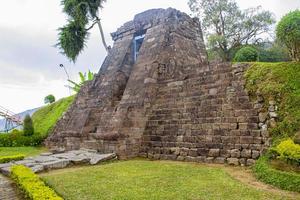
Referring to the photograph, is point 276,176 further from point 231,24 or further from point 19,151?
point 231,24

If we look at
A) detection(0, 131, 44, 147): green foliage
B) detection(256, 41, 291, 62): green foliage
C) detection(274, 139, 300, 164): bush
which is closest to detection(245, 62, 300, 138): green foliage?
detection(274, 139, 300, 164): bush

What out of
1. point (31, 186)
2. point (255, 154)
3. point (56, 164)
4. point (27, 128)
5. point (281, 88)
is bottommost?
point (31, 186)

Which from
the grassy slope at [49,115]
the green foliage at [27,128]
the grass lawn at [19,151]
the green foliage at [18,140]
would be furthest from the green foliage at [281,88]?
the grassy slope at [49,115]

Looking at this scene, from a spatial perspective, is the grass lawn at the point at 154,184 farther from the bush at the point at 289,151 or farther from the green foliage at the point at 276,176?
the bush at the point at 289,151

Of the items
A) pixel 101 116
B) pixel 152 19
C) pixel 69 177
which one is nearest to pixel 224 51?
pixel 152 19

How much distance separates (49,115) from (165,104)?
40.9 ft

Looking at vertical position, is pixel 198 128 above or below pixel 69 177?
above

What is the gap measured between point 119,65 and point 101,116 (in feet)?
7.49

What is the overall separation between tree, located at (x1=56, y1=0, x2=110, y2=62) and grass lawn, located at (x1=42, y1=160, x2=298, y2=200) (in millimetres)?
14219

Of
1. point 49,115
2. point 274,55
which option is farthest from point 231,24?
point 49,115

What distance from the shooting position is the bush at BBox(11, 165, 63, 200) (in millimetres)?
4584

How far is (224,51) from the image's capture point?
23.5 m

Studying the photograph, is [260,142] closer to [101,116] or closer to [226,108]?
[226,108]

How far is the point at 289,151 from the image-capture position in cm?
548
